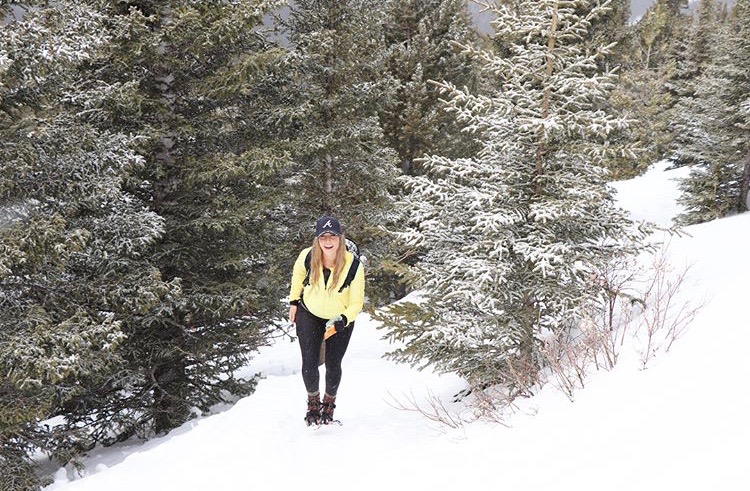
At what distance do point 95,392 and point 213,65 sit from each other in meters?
5.92

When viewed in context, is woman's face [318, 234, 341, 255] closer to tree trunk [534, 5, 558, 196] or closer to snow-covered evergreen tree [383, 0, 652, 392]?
snow-covered evergreen tree [383, 0, 652, 392]

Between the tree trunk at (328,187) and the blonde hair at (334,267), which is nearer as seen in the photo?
the blonde hair at (334,267)

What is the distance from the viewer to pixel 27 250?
5.77 meters

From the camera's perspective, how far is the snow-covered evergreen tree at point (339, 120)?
1089 centimetres

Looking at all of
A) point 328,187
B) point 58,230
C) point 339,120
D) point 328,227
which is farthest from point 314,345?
point 339,120

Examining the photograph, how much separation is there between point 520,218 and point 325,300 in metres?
2.26

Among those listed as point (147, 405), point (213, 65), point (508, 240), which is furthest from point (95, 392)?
point (508, 240)

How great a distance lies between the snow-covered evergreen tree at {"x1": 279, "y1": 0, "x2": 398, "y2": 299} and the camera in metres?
10.9

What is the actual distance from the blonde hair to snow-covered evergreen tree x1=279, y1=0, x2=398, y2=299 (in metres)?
5.75

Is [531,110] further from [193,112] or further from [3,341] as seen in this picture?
[3,341]

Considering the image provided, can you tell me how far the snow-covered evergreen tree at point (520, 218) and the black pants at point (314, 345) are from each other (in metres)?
0.90

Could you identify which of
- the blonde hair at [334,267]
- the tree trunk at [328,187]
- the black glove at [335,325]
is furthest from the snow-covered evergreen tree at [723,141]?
the black glove at [335,325]

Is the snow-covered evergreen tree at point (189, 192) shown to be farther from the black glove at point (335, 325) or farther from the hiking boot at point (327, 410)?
the black glove at point (335, 325)

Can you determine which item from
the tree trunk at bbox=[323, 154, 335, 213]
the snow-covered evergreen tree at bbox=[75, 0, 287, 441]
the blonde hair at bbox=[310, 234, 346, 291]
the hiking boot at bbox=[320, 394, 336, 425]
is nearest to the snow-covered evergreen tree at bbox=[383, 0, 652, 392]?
the blonde hair at bbox=[310, 234, 346, 291]
